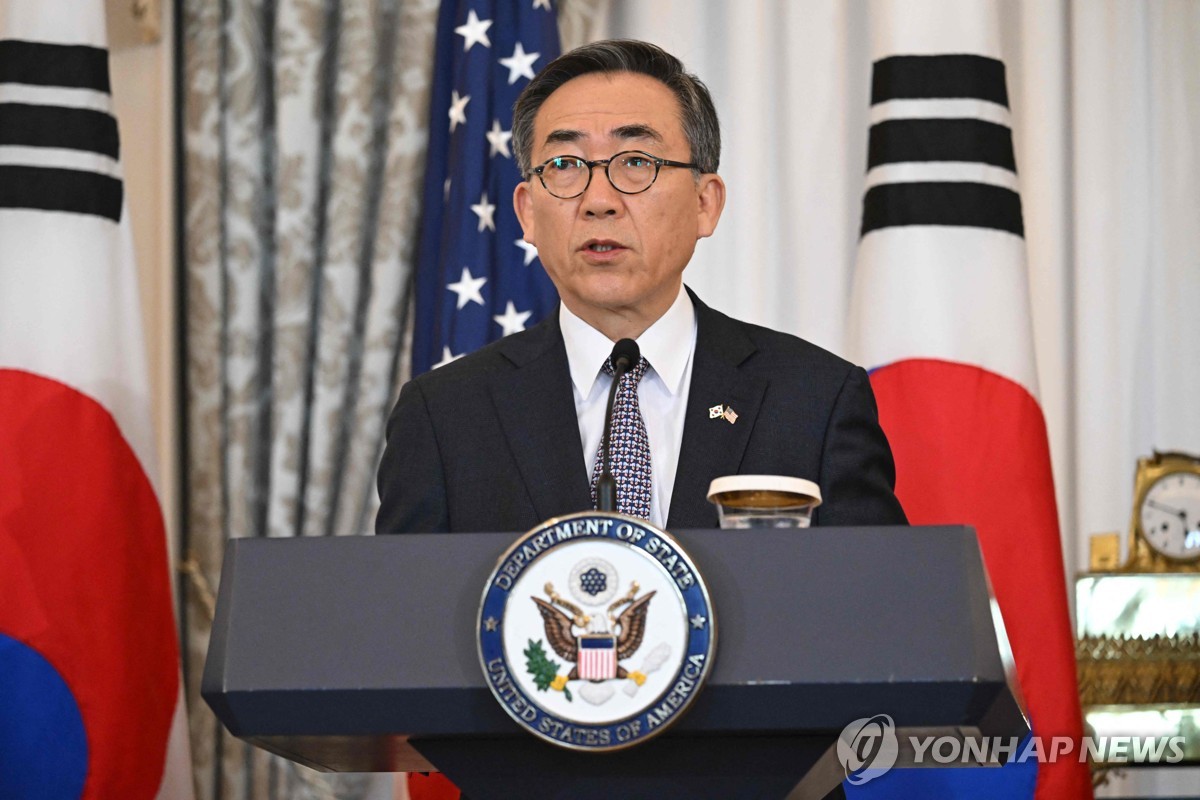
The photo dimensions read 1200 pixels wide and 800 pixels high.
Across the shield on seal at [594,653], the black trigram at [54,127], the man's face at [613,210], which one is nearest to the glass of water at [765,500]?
the shield on seal at [594,653]

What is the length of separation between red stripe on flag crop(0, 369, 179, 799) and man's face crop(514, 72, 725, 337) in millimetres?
1471

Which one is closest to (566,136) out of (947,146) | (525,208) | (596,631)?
(525,208)

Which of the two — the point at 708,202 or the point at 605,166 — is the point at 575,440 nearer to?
the point at 605,166

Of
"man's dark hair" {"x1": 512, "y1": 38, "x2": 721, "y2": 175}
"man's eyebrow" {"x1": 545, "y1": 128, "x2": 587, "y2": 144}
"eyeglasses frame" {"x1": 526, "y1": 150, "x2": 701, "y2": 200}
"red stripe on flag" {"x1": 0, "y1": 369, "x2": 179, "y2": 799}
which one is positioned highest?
"man's dark hair" {"x1": 512, "y1": 38, "x2": 721, "y2": 175}

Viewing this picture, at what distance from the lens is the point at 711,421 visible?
183 cm

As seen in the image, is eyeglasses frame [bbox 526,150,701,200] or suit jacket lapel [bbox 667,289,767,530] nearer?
suit jacket lapel [bbox 667,289,767,530]

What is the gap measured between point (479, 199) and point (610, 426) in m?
2.02

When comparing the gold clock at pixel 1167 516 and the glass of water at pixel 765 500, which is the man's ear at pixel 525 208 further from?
the gold clock at pixel 1167 516

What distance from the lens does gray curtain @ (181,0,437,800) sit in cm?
353

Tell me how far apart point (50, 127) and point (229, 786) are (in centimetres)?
162

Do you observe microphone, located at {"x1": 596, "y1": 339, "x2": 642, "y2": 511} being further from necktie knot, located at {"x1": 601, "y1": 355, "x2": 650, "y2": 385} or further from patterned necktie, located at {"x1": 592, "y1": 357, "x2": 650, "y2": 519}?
necktie knot, located at {"x1": 601, "y1": 355, "x2": 650, "y2": 385}

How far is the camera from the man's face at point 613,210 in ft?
6.56

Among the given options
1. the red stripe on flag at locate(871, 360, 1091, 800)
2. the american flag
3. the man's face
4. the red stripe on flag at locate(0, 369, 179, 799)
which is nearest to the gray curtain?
the american flag

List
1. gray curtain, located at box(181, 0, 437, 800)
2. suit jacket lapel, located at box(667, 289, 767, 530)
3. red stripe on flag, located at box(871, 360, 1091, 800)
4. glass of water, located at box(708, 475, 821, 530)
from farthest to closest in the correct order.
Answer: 1. gray curtain, located at box(181, 0, 437, 800)
2. red stripe on flag, located at box(871, 360, 1091, 800)
3. suit jacket lapel, located at box(667, 289, 767, 530)
4. glass of water, located at box(708, 475, 821, 530)
